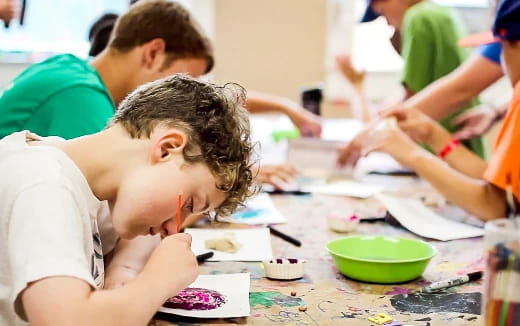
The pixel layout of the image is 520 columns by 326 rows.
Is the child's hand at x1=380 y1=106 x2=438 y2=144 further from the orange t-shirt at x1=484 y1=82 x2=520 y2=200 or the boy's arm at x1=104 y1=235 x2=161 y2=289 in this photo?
the boy's arm at x1=104 y1=235 x2=161 y2=289

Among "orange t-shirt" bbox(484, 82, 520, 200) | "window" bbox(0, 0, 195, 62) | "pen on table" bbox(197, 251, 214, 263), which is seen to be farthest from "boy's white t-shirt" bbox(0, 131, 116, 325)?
"window" bbox(0, 0, 195, 62)

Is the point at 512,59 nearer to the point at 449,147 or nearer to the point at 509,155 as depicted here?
the point at 509,155

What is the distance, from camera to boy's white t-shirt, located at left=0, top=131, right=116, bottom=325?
29.2 inches

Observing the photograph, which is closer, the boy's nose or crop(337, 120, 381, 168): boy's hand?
the boy's nose

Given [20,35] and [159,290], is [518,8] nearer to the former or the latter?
[159,290]

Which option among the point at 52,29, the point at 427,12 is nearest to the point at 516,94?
the point at 427,12

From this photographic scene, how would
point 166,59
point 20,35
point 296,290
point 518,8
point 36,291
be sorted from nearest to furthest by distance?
point 36,291 < point 296,290 < point 518,8 < point 166,59 < point 20,35

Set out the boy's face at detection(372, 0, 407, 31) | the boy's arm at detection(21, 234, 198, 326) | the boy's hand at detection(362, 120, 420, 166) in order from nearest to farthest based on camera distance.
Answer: the boy's arm at detection(21, 234, 198, 326) → the boy's hand at detection(362, 120, 420, 166) → the boy's face at detection(372, 0, 407, 31)

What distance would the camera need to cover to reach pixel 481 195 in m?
1.46

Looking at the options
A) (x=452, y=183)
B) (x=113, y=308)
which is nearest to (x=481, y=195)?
(x=452, y=183)

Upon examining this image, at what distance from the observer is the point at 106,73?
167 centimetres

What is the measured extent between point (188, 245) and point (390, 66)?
2.71m

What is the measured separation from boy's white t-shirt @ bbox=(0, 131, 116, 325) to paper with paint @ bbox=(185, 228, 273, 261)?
334mm

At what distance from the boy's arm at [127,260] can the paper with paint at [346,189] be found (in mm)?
704
